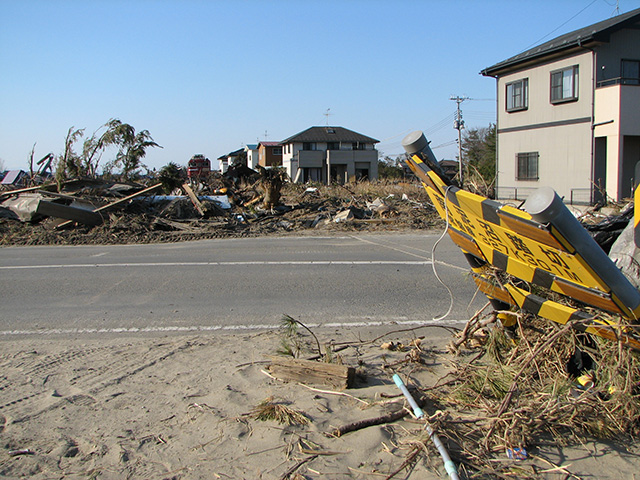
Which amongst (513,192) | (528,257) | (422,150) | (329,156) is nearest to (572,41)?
(513,192)

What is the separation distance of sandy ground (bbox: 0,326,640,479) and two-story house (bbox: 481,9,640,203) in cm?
2005

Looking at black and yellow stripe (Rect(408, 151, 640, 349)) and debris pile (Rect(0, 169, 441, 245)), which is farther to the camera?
debris pile (Rect(0, 169, 441, 245))

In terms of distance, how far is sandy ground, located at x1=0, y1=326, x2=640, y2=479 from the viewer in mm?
2887

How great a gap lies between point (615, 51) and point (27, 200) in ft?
81.6

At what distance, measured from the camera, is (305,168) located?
65.0 m

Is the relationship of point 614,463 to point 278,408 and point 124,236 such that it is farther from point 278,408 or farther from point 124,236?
point 124,236

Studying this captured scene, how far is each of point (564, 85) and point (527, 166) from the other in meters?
4.42

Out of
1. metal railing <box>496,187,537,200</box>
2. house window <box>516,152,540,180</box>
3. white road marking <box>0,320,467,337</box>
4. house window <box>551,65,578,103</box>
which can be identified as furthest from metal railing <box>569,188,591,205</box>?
white road marking <box>0,320,467,337</box>

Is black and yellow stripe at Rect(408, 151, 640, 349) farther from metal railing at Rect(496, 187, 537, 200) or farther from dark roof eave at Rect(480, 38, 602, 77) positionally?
metal railing at Rect(496, 187, 537, 200)

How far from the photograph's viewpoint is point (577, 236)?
8.63 feet

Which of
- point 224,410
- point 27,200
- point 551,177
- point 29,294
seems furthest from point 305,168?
point 224,410

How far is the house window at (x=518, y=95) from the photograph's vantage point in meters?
26.6

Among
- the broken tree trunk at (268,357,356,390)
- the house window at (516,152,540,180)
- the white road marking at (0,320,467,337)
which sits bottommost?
the white road marking at (0,320,467,337)

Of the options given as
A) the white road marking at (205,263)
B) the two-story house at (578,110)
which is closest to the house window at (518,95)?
the two-story house at (578,110)
